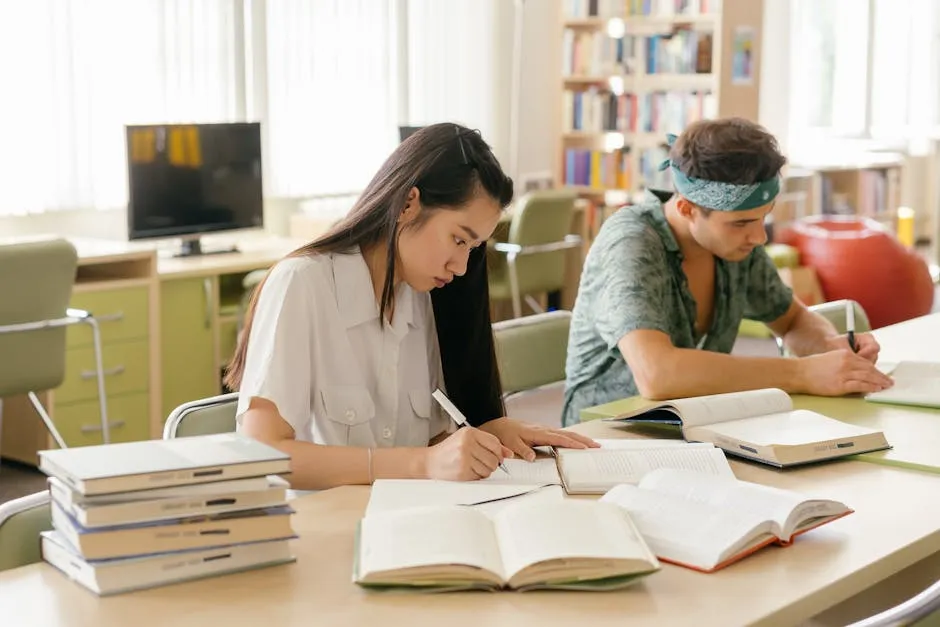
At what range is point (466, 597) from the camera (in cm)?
138

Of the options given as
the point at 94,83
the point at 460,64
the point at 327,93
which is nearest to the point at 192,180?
the point at 94,83

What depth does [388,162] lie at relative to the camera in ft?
6.63

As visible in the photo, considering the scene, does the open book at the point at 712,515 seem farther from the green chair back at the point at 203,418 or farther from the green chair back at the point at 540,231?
the green chair back at the point at 540,231

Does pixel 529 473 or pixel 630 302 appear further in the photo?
pixel 630 302

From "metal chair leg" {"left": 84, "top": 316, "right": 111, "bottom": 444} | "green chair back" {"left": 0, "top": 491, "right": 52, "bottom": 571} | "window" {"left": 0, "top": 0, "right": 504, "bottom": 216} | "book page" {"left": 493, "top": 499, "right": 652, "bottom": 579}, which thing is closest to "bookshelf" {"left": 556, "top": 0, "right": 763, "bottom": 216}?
"window" {"left": 0, "top": 0, "right": 504, "bottom": 216}

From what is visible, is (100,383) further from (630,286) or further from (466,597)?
(466,597)

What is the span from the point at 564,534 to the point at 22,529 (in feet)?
2.23

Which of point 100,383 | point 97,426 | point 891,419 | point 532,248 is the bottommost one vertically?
point 97,426

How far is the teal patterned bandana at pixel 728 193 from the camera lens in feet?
8.50

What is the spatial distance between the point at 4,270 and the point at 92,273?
0.84 metres

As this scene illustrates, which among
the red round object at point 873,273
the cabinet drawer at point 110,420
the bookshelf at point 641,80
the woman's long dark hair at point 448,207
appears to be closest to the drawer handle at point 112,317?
the cabinet drawer at point 110,420

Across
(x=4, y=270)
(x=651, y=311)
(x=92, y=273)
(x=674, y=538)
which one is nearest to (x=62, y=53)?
(x=92, y=273)

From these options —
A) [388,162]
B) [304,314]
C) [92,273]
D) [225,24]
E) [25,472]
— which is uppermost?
[225,24]

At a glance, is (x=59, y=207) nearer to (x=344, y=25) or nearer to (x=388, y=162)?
(x=344, y=25)
